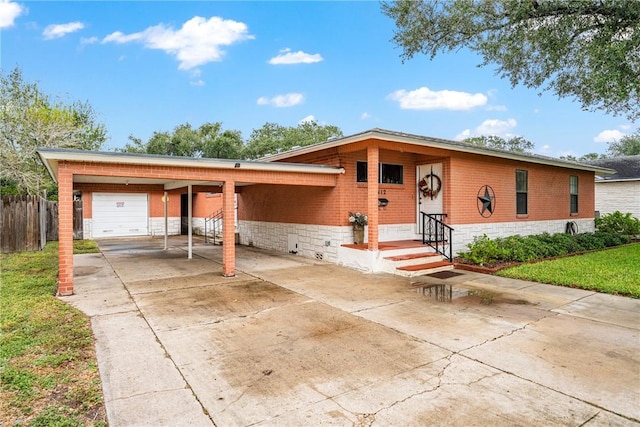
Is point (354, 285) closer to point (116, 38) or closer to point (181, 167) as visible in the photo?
point (181, 167)

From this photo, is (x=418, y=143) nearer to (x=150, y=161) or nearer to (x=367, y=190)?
(x=367, y=190)

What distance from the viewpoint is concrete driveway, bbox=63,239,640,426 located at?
294 cm

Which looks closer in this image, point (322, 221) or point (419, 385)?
point (419, 385)

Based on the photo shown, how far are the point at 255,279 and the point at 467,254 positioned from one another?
579 cm

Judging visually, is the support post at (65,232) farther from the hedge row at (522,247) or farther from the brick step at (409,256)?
the hedge row at (522,247)

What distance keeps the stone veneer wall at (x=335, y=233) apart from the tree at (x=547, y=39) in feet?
14.1

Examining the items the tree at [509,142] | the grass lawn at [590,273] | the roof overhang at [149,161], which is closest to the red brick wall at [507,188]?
the grass lawn at [590,273]

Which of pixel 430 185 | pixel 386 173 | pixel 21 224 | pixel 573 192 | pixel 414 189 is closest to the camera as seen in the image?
pixel 386 173

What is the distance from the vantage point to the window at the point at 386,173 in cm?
1061

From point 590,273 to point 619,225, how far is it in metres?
11.2

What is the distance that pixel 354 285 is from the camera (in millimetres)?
7547

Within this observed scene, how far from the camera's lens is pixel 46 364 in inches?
149

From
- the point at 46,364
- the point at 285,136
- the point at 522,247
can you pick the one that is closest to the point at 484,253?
the point at 522,247

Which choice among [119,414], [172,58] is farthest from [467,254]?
[172,58]
